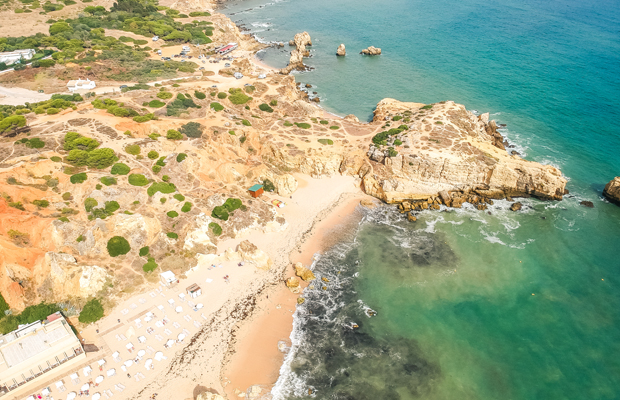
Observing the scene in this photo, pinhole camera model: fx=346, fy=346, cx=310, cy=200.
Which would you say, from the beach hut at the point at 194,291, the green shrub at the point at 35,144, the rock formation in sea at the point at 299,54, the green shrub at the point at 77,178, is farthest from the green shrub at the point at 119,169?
Result: the rock formation in sea at the point at 299,54

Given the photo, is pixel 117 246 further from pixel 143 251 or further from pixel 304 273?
pixel 304 273

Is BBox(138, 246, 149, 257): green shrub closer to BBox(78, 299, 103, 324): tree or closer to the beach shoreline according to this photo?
BBox(78, 299, 103, 324): tree

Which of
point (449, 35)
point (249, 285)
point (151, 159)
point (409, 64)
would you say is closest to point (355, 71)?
point (409, 64)

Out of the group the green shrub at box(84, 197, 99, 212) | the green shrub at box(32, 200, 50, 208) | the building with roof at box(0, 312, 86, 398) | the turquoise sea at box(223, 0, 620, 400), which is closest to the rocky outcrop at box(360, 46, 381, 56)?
the turquoise sea at box(223, 0, 620, 400)

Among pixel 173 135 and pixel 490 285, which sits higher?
pixel 173 135

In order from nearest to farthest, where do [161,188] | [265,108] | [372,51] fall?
[161,188] < [265,108] < [372,51]

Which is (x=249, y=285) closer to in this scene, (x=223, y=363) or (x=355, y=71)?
(x=223, y=363)

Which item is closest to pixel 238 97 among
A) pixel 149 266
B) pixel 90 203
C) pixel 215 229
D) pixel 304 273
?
pixel 215 229
